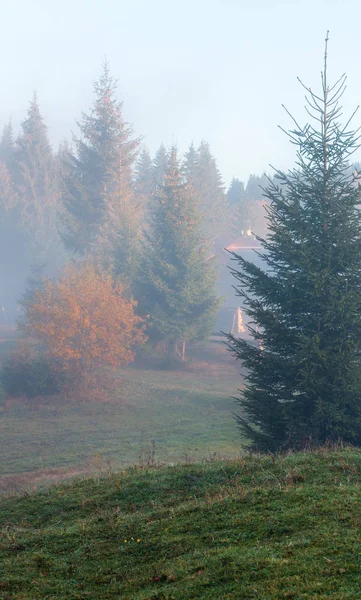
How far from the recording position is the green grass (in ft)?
96.4

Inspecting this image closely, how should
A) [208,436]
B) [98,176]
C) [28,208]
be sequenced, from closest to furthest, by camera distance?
1. [208,436]
2. [98,176]
3. [28,208]

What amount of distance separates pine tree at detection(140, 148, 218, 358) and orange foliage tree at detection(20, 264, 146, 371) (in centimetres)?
724

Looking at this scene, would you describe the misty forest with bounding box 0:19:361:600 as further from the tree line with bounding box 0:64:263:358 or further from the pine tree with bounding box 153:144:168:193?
the pine tree with bounding box 153:144:168:193

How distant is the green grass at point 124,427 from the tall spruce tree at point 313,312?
1049cm

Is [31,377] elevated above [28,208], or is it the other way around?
[28,208]

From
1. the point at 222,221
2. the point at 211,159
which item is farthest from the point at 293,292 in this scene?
the point at 211,159

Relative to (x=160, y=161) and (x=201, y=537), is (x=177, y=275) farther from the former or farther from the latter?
(x=160, y=161)

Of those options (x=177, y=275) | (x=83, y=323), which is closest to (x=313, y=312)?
(x=83, y=323)

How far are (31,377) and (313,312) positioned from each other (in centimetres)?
3087

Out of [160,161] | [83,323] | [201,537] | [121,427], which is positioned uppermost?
[160,161]

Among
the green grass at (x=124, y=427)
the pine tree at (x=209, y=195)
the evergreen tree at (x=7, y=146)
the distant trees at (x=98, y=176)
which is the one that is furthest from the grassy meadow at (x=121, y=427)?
the evergreen tree at (x=7, y=146)

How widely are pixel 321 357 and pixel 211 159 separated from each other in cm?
12181

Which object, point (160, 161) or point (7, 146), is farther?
point (7, 146)

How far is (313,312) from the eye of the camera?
18625 millimetres
